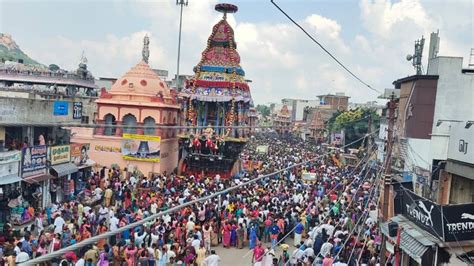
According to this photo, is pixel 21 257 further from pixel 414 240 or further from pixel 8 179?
pixel 414 240

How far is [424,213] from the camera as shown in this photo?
455 inches

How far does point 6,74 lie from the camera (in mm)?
48062

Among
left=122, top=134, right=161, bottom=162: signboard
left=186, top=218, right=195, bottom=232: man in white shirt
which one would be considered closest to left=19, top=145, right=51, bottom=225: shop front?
left=186, top=218, right=195, bottom=232: man in white shirt

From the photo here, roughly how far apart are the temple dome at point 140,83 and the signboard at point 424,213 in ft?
70.6

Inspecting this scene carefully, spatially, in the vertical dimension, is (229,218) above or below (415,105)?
below

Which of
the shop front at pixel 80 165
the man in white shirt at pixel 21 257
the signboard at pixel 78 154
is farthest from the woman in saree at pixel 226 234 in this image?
the signboard at pixel 78 154

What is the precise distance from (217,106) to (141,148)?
18.0 feet

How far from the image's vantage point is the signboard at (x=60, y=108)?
21281mm

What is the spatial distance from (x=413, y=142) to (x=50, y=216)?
13660 mm

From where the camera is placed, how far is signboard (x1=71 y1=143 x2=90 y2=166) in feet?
74.0

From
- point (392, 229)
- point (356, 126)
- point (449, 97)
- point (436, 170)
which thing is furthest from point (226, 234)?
point (356, 126)

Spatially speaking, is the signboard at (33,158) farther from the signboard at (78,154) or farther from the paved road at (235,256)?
the paved road at (235,256)

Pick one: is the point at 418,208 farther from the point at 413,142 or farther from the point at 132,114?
the point at 132,114

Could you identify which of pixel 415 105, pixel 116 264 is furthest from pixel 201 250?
pixel 415 105
